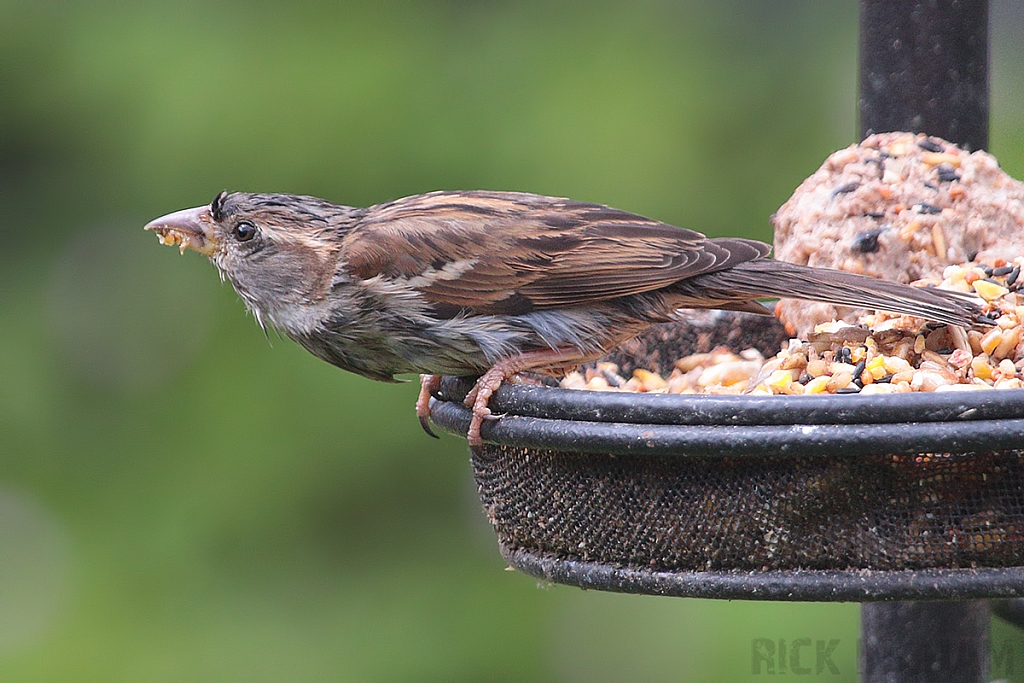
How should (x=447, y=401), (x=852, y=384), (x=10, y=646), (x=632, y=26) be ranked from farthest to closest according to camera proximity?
1. (x=632, y=26)
2. (x=10, y=646)
3. (x=447, y=401)
4. (x=852, y=384)

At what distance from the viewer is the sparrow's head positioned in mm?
3752

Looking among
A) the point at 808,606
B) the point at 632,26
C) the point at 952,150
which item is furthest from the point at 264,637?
the point at 952,150

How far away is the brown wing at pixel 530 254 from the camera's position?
3471 mm

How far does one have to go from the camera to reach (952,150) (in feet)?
11.4

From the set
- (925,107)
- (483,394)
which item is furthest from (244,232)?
(925,107)

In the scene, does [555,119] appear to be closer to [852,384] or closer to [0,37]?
[0,37]

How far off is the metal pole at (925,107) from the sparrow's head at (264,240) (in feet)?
5.21

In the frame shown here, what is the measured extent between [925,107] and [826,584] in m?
1.57

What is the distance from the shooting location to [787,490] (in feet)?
8.19

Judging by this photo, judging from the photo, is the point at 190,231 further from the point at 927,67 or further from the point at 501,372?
the point at 927,67

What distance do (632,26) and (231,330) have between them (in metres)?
2.49

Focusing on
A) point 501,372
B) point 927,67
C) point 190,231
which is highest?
point 927,67

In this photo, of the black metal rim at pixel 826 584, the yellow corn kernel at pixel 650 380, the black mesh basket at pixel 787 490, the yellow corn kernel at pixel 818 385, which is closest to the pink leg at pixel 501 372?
the black mesh basket at pixel 787 490

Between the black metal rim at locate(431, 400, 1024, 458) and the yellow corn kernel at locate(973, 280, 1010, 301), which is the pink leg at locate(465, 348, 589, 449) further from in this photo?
the yellow corn kernel at locate(973, 280, 1010, 301)
